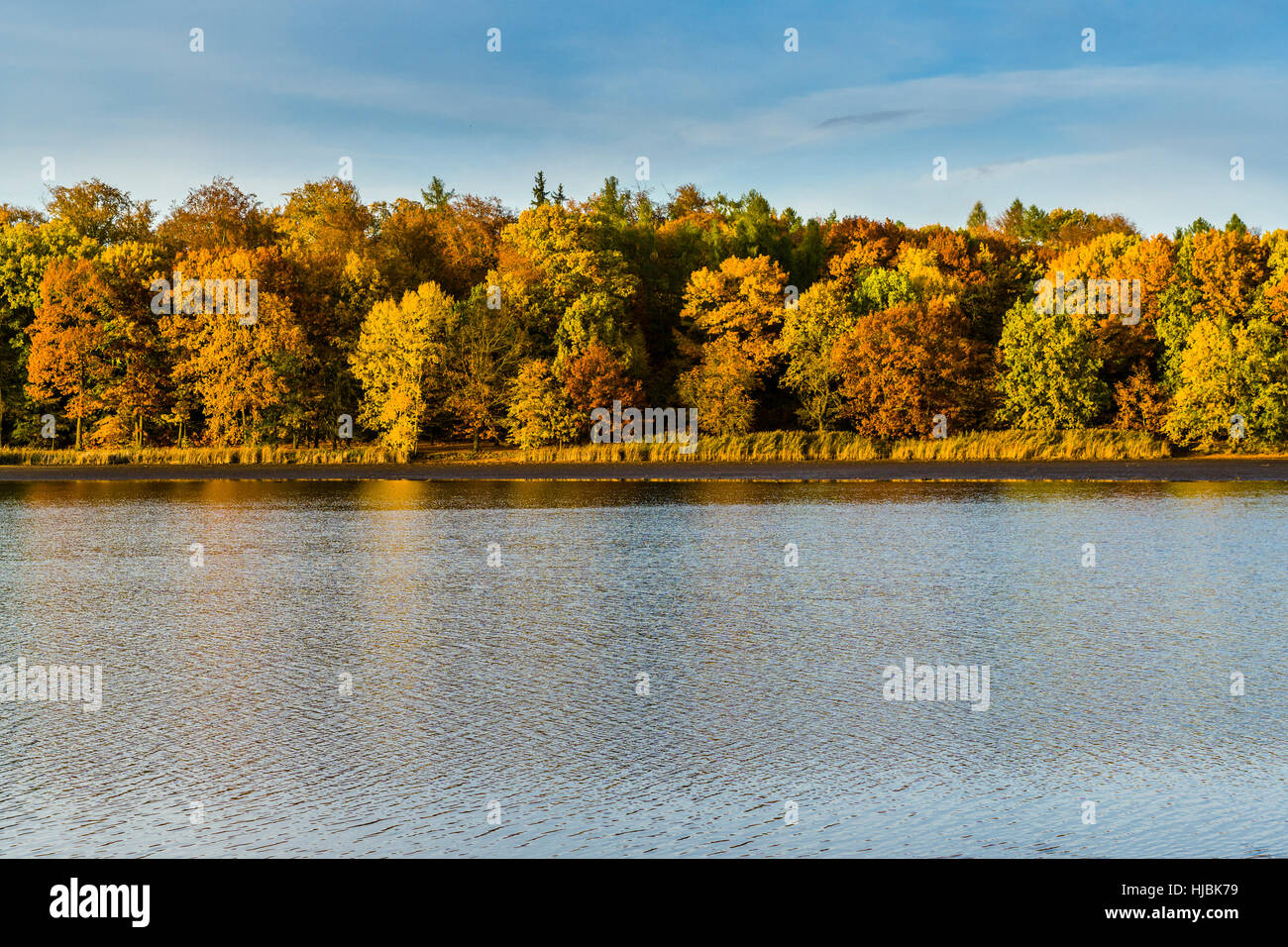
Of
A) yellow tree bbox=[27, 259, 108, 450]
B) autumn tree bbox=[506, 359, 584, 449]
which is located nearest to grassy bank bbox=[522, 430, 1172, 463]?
autumn tree bbox=[506, 359, 584, 449]

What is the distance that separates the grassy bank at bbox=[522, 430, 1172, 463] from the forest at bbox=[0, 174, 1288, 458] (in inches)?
112

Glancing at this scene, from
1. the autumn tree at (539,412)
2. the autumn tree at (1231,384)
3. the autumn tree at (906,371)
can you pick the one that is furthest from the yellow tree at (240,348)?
the autumn tree at (1231,384)

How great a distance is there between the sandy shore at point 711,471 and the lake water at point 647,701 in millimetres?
32998

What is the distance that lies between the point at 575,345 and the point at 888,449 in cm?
2027

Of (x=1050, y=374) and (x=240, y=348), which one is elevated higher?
(x=240, y=348)

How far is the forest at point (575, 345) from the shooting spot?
262 feet

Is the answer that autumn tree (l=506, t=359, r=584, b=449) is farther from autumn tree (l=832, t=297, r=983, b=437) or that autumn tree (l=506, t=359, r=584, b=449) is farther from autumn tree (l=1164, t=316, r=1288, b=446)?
autumn tree (l=1164, t=316, r=1288, b=446)

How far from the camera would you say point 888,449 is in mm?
79375

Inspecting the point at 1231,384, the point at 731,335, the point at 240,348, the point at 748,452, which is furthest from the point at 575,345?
the point at 1231,384

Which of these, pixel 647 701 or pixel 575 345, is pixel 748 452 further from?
Answer: pixel 647 701

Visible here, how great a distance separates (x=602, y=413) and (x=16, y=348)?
3746cm

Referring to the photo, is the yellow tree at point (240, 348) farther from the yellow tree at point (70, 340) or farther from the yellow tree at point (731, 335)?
the yellow tree at point (731, 335)

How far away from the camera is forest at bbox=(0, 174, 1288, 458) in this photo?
262 feet
